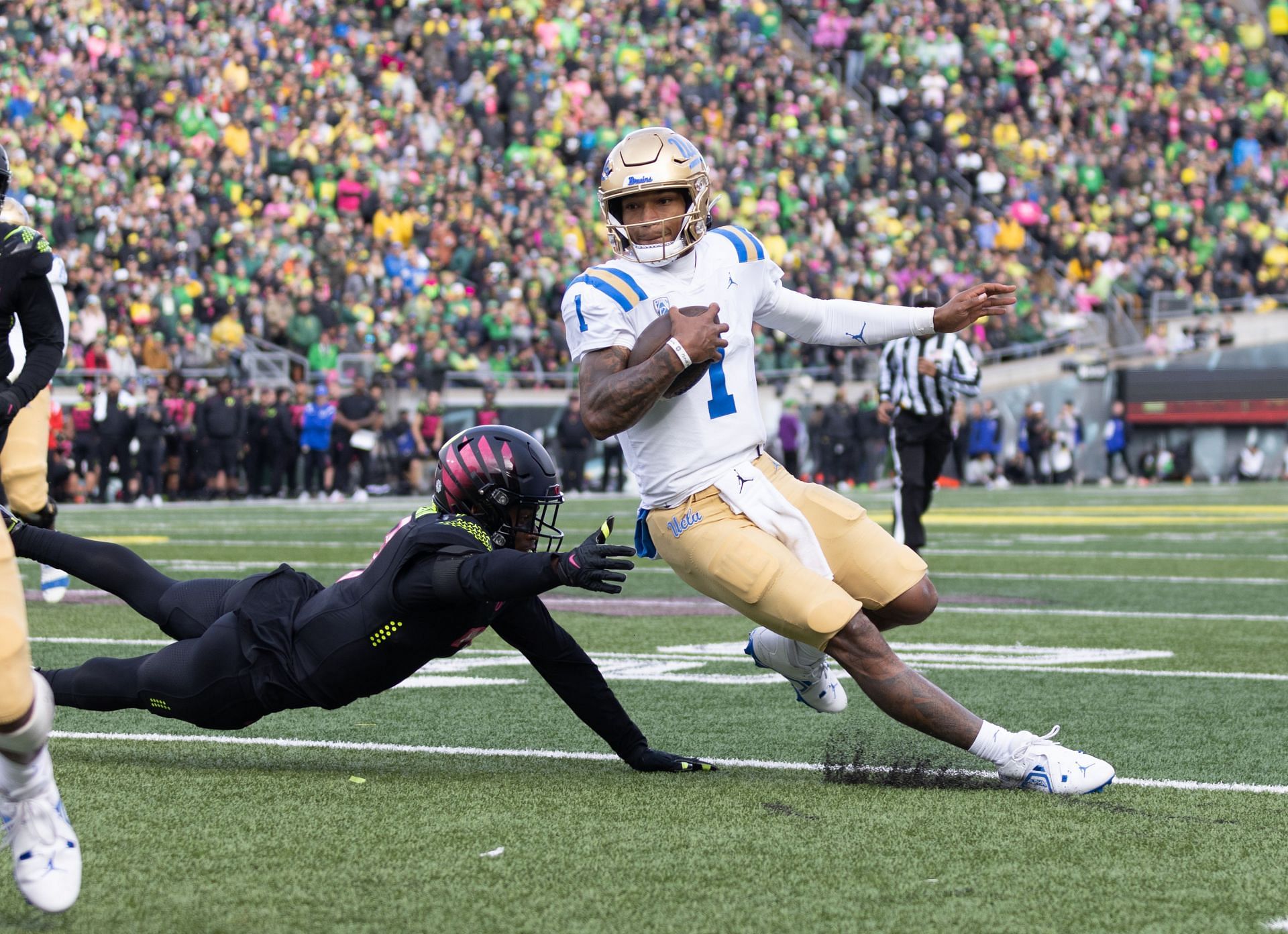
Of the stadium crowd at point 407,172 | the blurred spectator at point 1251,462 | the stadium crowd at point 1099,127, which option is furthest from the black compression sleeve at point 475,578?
the blurred spectator at point 1251,462

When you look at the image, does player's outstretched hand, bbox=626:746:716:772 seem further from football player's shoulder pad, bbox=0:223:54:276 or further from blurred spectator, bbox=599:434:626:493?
blurred spectator, bbox=599:434:626:493

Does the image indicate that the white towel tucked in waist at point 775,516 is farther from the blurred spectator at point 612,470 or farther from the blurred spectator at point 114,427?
the blurred spectator at point 612,470

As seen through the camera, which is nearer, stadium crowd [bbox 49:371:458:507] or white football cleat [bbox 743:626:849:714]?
white football cleat [bbox 743:626:849:714]

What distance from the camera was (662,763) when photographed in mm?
4582

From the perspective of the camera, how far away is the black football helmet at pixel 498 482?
445cm

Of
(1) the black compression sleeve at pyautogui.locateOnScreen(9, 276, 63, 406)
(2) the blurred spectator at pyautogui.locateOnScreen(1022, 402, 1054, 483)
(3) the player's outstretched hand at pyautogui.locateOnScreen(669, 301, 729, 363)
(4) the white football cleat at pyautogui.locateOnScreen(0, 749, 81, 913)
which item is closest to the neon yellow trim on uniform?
(3) the player's outstretched hand at pyautogui.locateOnScreen(669, 301, 729, 363)

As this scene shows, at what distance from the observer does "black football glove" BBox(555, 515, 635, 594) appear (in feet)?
A: 12.3

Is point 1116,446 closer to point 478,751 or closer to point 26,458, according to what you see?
point 26,458

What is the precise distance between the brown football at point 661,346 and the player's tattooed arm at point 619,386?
0.13ft

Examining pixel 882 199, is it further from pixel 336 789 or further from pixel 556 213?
pixel 336 789

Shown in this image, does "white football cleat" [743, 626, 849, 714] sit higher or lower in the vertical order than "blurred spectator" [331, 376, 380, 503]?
higher

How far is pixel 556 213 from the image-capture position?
23891mm

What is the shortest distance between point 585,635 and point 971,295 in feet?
11.4

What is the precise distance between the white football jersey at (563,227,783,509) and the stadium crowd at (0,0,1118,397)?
16.1 m
